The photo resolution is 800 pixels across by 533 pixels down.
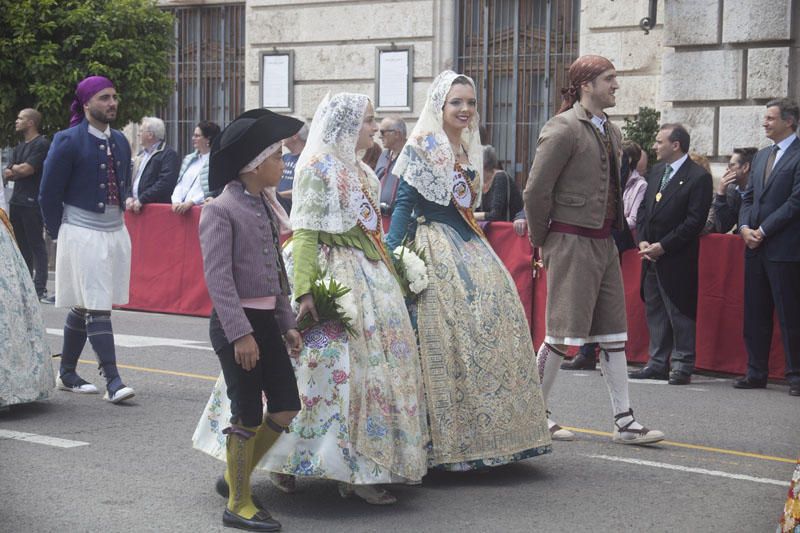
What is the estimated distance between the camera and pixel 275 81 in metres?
19.5

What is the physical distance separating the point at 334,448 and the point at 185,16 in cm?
A: 1570

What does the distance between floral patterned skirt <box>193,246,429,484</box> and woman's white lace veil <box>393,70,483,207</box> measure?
0.69m

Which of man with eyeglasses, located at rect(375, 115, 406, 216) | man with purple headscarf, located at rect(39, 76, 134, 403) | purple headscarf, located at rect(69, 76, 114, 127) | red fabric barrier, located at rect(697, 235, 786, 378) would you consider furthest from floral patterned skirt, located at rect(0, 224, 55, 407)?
red fabric barrier, located at rect(697, 235, 786, 378)

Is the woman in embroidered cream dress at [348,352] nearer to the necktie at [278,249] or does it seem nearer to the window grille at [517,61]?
the necktie at [278,249]

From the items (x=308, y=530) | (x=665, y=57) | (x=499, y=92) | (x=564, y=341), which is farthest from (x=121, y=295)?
(x=499, y=92)

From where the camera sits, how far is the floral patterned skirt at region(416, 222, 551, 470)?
632cm

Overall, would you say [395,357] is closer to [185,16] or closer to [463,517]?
[463,517]

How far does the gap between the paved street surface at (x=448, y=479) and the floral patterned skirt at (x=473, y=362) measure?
19 centimetres

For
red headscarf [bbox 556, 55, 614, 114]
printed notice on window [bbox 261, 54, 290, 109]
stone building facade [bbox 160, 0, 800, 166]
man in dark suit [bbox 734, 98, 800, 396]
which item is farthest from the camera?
printed notice on window [bbox 261, 54, 290, 109]

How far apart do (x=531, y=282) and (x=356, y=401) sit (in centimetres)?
574

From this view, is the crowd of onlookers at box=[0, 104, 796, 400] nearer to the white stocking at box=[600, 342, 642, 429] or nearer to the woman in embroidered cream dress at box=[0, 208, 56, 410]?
the woman in embroidered cream dress at box=[0, 208, 56, 410]

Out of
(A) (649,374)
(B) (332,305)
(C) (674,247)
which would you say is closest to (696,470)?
(B) (332,305)

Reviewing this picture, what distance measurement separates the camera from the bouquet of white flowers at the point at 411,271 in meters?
6.38

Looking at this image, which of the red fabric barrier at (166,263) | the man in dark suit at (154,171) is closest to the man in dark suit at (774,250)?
the red fabric barrier at (166,263)
